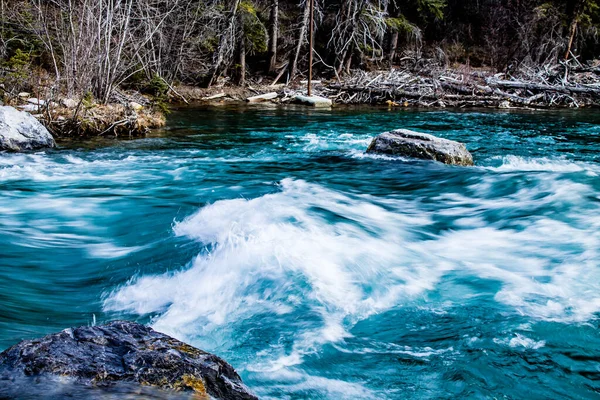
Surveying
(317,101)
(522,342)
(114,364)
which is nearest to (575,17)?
(317,101)

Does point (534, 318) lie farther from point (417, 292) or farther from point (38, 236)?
point (38, 236)

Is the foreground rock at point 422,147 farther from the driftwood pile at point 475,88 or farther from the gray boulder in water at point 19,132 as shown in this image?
the driftwood pile at point 475,88

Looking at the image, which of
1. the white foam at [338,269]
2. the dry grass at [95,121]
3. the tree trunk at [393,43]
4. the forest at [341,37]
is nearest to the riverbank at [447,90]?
the forest at [341,37]

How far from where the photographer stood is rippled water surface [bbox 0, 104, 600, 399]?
9.92 feet

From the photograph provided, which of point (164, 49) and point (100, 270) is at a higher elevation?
point (164, 49)

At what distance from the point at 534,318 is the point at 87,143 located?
31.6 feet

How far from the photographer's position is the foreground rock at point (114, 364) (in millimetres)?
1911

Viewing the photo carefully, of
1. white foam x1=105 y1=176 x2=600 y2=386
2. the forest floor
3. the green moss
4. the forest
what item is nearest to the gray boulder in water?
white foam x1=105 y1=176 x2=600 y2=386

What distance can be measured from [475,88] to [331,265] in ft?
→ 64.3

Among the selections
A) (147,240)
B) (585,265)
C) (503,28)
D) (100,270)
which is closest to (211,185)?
(147,240)

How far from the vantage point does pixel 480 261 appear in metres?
4.77

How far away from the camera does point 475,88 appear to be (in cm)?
2200

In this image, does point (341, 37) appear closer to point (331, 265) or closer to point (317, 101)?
point (317, 101)

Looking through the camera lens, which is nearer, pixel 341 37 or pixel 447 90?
pixel 447 90
